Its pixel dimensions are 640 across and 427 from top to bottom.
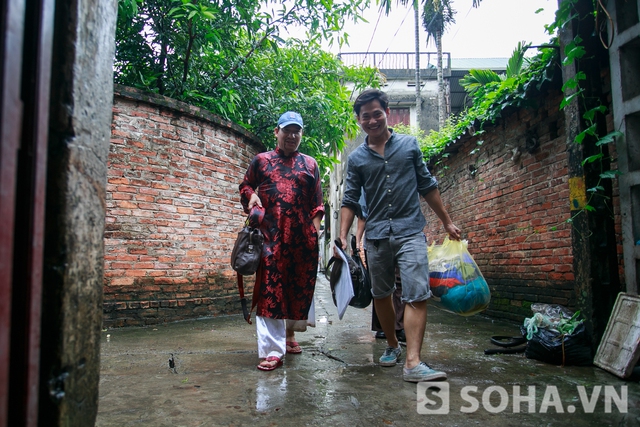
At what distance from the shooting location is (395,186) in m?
3.11

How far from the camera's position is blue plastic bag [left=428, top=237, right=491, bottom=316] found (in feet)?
10.3

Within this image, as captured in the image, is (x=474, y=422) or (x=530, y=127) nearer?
(x=474, y=422)

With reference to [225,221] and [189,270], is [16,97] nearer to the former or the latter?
[189,270]

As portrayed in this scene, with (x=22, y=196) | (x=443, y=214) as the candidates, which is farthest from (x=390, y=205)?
(x=22, y=196)

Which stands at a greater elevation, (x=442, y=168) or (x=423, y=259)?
(x=442, y=168)

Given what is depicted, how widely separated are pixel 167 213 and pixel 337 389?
3491mm

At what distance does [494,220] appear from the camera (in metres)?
5.85

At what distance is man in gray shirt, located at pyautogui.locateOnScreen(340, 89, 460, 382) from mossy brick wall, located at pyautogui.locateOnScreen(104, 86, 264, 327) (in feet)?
9.11

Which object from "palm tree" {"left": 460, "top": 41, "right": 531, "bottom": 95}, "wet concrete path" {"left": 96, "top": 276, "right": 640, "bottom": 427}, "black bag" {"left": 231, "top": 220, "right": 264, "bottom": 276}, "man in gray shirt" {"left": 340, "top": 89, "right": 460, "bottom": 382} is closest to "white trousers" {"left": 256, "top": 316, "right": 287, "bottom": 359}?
"wet concrete path" {"left": 96, "top": 276, "right": 640, "bottom": 427}

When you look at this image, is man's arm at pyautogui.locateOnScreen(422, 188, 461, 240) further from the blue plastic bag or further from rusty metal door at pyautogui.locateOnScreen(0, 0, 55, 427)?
rusty metal door at pyautogui.locateOnScreen(0, 0, 55, 427)

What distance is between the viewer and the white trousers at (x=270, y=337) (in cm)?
311

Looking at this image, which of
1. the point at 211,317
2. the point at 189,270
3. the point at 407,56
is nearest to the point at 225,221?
the point at 189,270

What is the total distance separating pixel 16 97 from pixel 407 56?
63.8 feet

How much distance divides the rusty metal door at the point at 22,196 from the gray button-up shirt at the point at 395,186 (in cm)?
240
